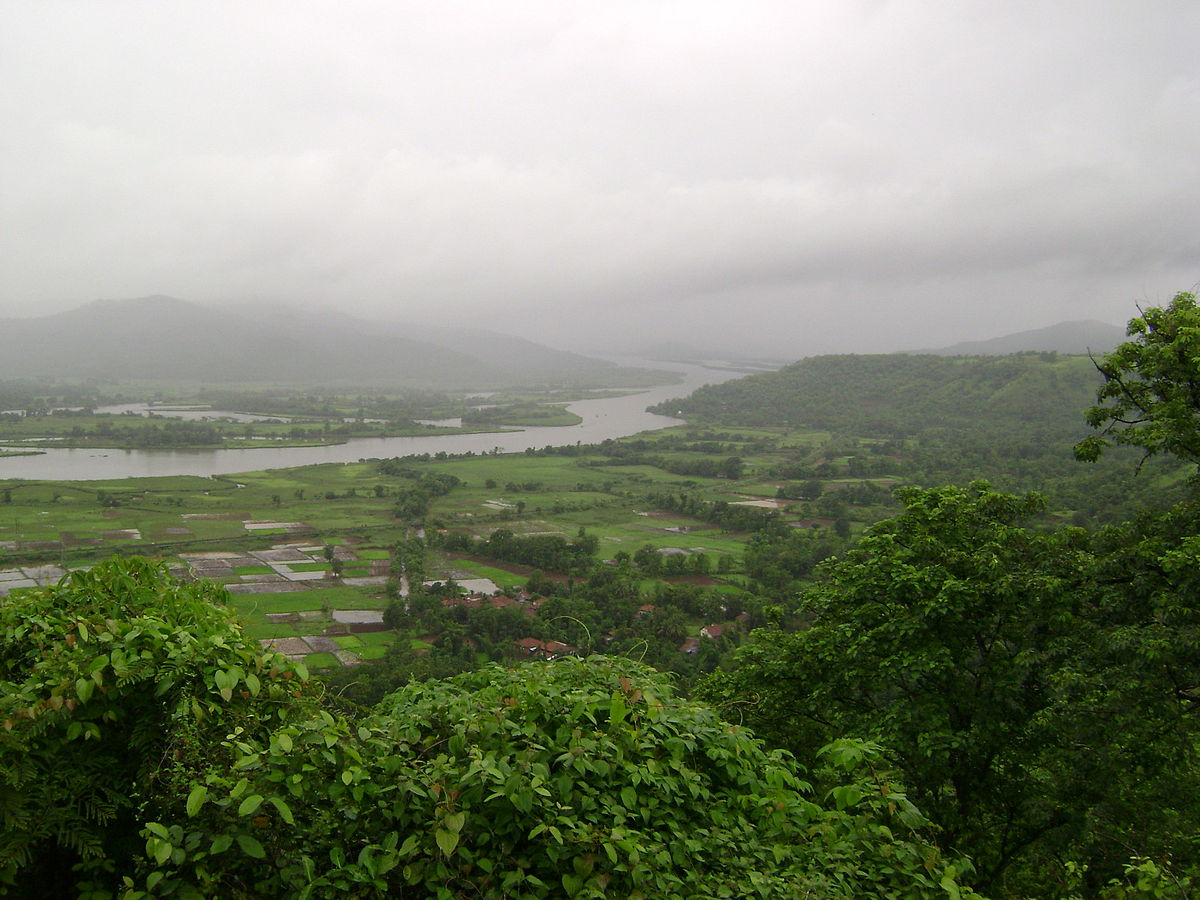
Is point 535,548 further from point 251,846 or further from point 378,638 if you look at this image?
point 251,846

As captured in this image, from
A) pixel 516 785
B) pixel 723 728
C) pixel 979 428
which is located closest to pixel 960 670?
pixel 723 728

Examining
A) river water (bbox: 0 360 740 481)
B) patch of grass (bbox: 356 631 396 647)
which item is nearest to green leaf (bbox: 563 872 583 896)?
patch of grass (bbox: 356 631 396 647)

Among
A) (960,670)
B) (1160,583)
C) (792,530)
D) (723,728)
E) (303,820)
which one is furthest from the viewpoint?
(792,530)

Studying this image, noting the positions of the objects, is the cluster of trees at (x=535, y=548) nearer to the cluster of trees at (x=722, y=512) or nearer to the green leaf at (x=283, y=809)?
the cluster of trees at (x=722, y=512)

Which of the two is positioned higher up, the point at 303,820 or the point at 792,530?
the point at 303,820

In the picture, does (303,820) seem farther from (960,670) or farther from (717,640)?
(717,640)

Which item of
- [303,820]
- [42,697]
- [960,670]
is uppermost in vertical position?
[42,697]

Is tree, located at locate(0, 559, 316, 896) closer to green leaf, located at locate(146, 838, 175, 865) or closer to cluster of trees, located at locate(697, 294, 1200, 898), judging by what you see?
green leaf, located at locate(146, 838, 175, 865)

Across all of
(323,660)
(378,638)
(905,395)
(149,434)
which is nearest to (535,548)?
(378,638)
